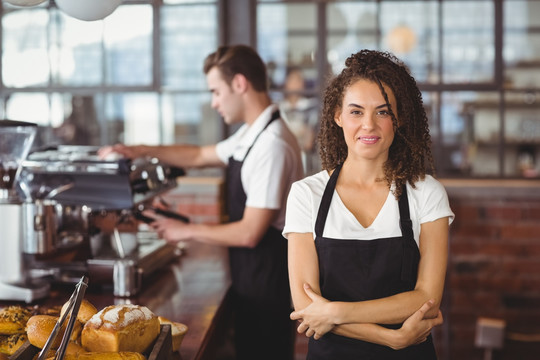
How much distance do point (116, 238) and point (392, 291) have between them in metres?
1.07

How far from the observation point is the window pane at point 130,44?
412 cm

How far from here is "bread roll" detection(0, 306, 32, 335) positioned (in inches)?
60.6

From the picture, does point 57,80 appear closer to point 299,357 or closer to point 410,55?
point 299,357

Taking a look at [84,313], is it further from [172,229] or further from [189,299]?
[172,229]

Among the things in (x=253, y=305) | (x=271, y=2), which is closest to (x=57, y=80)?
(x=271, y=2)

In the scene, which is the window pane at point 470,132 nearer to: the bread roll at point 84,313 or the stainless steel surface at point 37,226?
the stainless steel surface at point 37,226

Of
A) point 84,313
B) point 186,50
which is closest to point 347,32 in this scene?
point 186,50

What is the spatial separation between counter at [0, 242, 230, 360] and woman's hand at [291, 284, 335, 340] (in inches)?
11.6

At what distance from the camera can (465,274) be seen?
3934 millimetres

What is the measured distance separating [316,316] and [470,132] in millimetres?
6647

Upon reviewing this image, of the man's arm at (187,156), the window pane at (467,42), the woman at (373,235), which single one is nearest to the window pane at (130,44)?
the man's arm at (187,156)

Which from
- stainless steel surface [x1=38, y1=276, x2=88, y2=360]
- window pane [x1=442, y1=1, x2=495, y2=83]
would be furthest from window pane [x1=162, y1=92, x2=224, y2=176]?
stainless steel surface [x1=38, y1=276, x2=88, y2=360]

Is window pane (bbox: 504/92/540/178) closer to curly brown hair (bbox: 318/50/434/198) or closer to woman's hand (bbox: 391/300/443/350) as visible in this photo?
curly brown hair (bbox: 318/50/434/198)

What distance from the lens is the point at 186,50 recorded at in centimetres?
426
